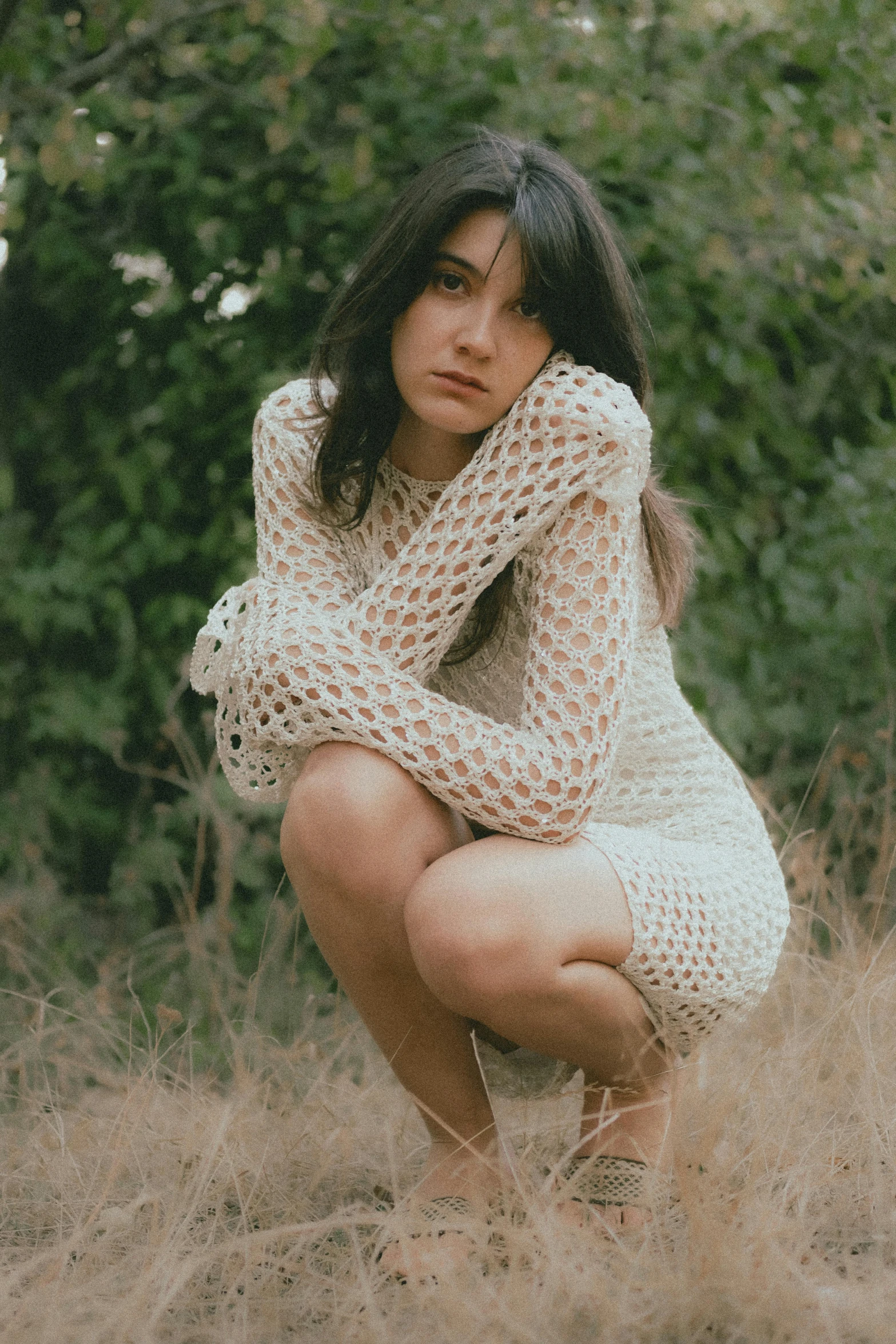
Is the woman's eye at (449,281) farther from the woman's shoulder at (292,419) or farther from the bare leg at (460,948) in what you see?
the bare leg at (460,948)

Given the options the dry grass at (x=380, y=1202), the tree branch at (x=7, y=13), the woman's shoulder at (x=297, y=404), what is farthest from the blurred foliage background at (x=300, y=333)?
the woman's shoulder at (x=297, y=404)

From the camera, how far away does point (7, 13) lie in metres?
2.21

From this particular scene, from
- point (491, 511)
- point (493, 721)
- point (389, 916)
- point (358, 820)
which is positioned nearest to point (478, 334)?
point (491, 511)

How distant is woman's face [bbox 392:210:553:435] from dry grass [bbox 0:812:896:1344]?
0.85 m

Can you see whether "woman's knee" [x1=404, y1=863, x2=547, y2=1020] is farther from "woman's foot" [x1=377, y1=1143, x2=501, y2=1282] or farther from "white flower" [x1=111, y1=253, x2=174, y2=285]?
"white flower" [x1=111, y1=253, x2=174, y2=285]

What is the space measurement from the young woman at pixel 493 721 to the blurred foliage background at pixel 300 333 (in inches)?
34.5

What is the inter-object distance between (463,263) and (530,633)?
0.45 meters

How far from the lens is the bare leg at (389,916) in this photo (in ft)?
5.01

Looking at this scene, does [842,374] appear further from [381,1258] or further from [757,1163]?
[381,1258]

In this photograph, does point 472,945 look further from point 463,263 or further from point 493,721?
point 463,263

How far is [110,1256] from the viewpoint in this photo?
1.54 meters

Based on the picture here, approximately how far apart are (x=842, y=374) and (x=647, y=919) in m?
1.99

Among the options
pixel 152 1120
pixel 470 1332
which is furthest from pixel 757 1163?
pixel 152 1120

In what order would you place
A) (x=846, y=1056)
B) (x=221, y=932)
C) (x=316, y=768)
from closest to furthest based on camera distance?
1. (x=316, y=768)
2. (x=846, y=1056)
3. (x=221, y=932)
